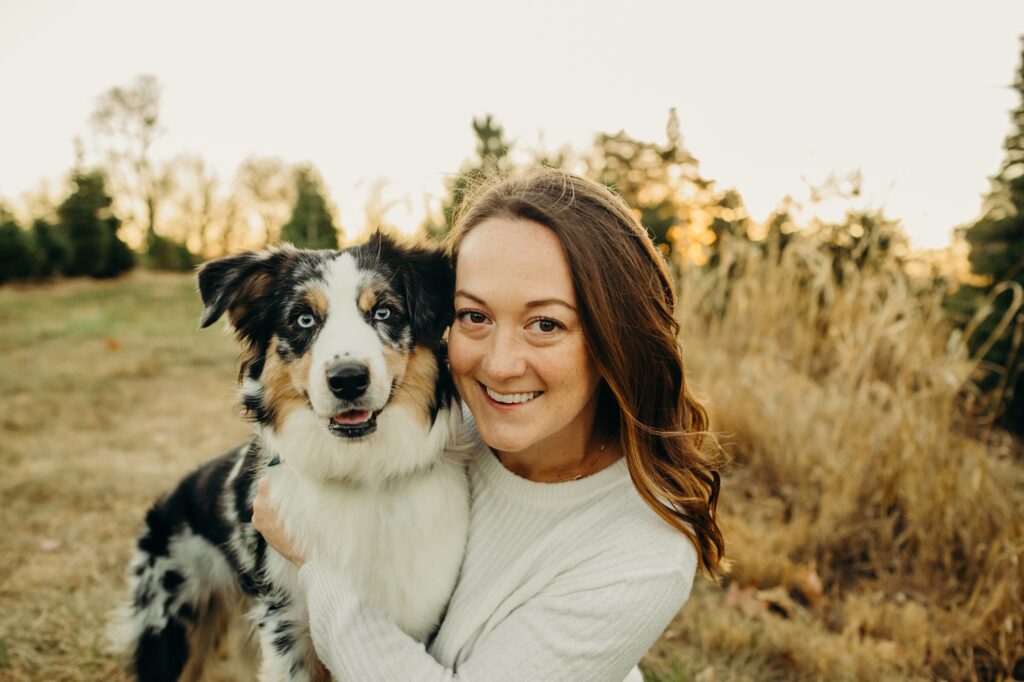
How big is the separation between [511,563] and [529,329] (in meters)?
0.73

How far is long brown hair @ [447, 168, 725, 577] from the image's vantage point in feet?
5.96

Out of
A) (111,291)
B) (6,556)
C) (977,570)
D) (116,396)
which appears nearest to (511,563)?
(977,570)

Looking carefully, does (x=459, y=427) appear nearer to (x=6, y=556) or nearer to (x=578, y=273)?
(x=578, y=273)

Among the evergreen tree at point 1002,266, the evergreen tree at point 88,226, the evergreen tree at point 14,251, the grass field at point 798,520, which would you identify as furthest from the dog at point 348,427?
the evergreen tree at point 88,226

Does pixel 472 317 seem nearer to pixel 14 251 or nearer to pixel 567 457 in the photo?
pixel 567 457

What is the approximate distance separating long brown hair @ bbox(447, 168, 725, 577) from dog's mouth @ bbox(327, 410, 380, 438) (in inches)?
27.5

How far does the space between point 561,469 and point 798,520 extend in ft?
7.64

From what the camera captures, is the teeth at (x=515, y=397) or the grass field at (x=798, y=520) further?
the grass field at (x=798, y=520)

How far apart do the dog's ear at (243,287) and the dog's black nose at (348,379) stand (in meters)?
0.57

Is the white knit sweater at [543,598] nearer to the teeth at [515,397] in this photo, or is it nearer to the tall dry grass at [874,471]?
the teeth at [515,397]

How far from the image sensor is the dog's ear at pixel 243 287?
7.46ft

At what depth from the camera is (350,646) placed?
174 cm

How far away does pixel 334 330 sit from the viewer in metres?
2.11

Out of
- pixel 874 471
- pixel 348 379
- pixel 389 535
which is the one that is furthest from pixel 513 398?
pixel 874 471
